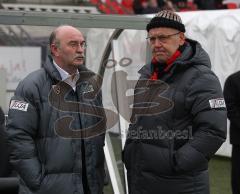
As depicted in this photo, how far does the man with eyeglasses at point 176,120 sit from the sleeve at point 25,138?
0.58m

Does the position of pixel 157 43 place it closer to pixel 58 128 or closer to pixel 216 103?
pixel 216 103

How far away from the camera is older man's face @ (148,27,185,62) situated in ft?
12.2

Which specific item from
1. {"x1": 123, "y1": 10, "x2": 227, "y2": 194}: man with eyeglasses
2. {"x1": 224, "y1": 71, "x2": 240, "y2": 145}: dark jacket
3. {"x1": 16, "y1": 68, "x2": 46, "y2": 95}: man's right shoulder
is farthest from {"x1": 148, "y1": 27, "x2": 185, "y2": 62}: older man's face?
{"x1": 224, "y1": 71, "x2": 240, "y2": 145}: dark jacket

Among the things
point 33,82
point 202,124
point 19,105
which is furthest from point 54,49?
point 202,124

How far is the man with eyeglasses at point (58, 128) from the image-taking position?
3.71 m

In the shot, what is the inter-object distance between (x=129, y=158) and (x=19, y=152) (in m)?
0.65

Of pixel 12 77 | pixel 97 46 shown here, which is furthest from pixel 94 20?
pixel 97 46

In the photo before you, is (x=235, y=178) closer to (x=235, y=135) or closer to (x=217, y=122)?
(x=235, y=135)

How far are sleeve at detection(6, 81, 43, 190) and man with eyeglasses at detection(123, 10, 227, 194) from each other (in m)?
0.58

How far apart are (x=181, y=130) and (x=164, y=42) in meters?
0.51

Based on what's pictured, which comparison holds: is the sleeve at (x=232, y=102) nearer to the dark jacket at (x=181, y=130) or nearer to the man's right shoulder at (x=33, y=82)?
the dark jacket at (x=181, y=130)

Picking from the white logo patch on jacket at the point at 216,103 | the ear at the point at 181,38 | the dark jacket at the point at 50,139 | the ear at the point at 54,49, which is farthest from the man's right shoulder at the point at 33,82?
the white logo patch on jacket at the point at 216,103

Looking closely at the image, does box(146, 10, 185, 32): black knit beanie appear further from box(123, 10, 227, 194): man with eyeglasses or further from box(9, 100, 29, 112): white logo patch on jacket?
box(9, 100, 29, 112): white logo patch on jacket

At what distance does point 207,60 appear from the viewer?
12.4 feet
